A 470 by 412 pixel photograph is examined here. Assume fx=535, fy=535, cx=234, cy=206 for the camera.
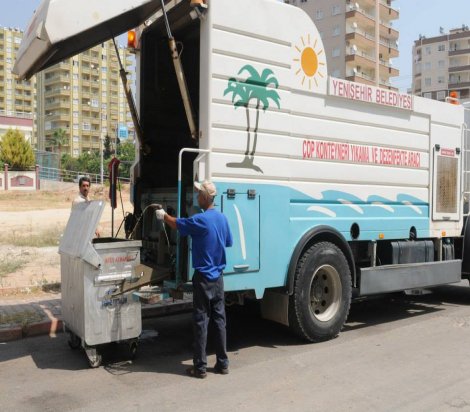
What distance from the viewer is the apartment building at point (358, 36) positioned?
6644 centimetres

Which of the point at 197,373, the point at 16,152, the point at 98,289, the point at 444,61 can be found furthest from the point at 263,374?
the point at 444,61

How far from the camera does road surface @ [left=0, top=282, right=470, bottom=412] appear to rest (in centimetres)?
431

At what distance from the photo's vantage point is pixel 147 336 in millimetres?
6359

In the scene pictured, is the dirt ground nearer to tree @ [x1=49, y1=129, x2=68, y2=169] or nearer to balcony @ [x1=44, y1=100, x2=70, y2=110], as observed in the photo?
tree @ [x1=49, y1=129, x2=68, y2=169]

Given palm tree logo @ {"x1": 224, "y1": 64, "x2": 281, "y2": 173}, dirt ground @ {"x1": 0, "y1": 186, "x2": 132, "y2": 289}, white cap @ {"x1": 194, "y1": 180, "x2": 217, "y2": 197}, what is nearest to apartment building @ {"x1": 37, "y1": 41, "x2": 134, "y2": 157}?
dirt ground @ {"x1": 0, "y1": 186, "x2": 132, "y2": 289}

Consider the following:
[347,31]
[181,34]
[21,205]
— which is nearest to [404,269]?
[181,34]

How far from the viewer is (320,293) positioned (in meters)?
6.22

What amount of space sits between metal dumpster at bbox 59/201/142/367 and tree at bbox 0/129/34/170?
4606 cm

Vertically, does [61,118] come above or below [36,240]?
above

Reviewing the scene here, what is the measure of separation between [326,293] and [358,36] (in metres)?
65.7

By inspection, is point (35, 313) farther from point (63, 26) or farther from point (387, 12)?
point (387, 12)

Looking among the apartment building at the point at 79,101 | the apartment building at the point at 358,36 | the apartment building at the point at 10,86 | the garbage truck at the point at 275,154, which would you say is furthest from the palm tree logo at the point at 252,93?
the apartment building at the point at 10,86

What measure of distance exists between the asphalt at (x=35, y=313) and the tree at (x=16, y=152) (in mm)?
43062

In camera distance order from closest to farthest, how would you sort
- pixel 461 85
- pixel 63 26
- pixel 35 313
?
pixel 63 26, pixel 35 313, pixel 461 85
